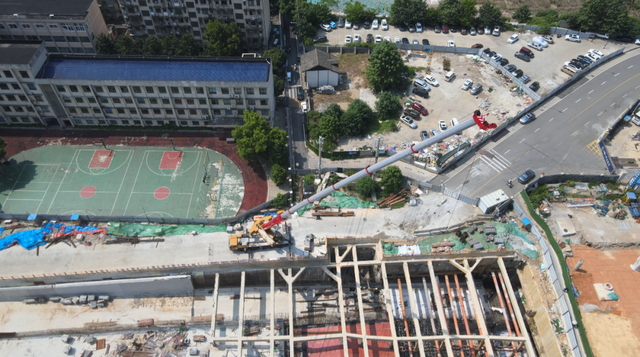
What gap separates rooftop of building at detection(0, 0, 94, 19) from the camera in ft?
338

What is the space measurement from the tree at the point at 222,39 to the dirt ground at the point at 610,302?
3498 inches

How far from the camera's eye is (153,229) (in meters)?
78.2

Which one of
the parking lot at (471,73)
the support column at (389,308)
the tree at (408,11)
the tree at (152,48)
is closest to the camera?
the support column at (389,308)

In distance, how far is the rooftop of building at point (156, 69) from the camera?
92188 mm

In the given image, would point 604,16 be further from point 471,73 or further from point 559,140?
point 559,140

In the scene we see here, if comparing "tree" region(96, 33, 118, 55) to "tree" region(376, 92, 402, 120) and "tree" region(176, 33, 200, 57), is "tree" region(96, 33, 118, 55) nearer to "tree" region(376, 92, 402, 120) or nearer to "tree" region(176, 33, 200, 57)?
"tree" region(176, 33, 200, 57)

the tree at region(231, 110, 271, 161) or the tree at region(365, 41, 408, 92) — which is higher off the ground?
the tree at region(365, 41, 408, 92)

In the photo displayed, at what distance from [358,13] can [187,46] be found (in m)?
53.4

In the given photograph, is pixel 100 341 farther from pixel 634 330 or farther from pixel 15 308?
pixel 634 330

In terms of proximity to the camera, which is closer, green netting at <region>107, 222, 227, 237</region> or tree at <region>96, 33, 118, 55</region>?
green netting at <region>107, 222, 227, 237</region>

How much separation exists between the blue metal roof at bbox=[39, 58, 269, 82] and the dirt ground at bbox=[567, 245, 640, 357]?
71970mm

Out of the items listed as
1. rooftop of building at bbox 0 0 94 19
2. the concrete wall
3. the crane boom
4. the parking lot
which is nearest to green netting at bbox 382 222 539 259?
the crane boom

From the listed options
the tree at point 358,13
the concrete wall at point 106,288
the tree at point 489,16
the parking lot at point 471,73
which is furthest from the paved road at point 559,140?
the tree at point 358,13

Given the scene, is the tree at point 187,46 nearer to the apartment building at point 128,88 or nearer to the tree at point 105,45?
the apartment building at point 128,88
